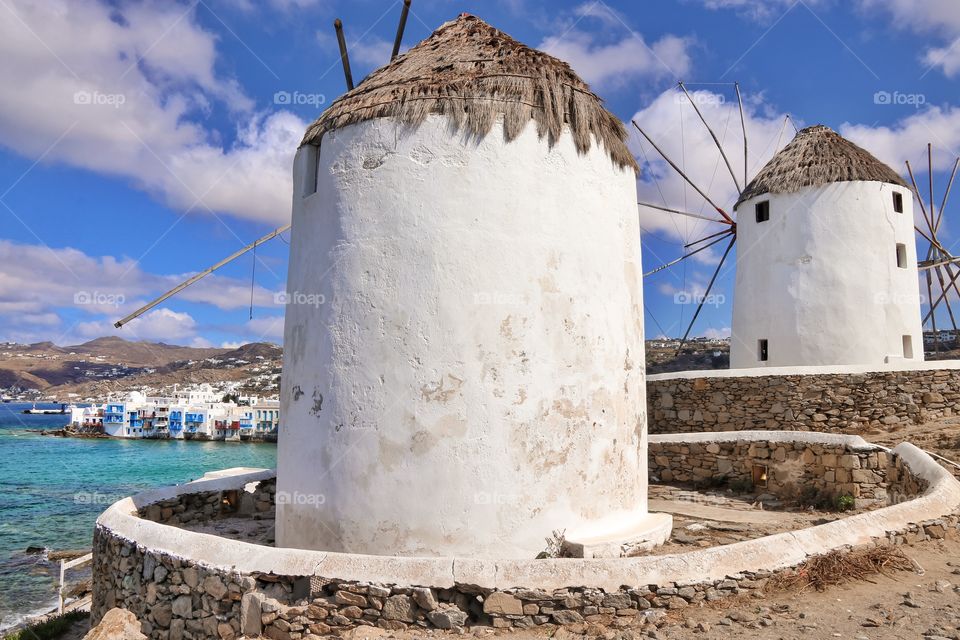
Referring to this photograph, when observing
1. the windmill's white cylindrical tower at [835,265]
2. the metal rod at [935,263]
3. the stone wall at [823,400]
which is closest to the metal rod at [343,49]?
the stone wall at [823,400]

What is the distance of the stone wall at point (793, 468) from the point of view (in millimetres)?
8211

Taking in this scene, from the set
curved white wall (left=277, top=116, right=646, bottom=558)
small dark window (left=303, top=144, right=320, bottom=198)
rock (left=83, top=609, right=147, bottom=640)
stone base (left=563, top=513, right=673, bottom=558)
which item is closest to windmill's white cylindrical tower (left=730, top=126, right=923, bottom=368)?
stone base (left=563, top=513, right=673, bottom=558)

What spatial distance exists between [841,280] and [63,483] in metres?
33.5

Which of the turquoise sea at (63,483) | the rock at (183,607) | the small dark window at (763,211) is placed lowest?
the turquoise sea at (63,483)

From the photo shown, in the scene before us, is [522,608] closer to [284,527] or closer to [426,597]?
[426,597]

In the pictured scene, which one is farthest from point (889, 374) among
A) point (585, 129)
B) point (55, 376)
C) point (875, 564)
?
point (55, 376)

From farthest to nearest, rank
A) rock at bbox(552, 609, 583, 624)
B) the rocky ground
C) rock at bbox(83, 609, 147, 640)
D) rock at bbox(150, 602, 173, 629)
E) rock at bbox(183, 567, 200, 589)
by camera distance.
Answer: rock at bbox(83, 609, 147, 640) → rock at bbox(150, 602, 173, 629) → rock at bbox(183, 567, 200, 589) → rock at bbox(552, 609, 583, 624) → the rocky ground

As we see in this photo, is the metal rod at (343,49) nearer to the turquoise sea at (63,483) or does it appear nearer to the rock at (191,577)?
the rock at (191,577)

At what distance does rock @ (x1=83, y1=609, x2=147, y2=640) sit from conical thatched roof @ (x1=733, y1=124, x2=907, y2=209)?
14.0 metres

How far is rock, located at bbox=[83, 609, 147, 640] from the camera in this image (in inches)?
224

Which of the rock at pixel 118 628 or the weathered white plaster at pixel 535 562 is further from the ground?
the weathered white plaster at pixel 535 562

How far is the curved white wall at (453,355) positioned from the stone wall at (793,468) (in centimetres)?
363

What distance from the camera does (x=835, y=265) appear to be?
1410cm

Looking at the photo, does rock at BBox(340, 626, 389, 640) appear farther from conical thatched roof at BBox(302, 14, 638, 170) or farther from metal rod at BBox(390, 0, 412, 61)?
metal rod at BBox(390, 0, 412, 61)
